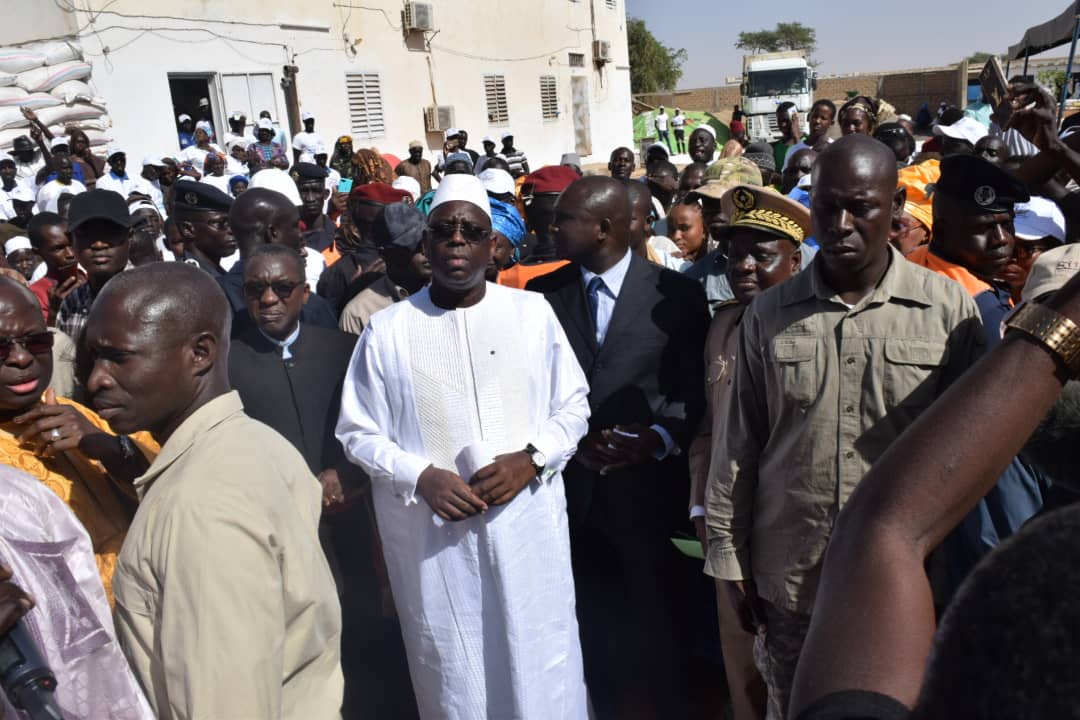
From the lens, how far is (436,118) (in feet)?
63.9

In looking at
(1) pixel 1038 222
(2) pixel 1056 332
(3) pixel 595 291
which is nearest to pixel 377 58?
(3) pixel 595 291

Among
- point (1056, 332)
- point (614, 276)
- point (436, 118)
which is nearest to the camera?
point (1056, 332)

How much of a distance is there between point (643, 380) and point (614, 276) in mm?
490

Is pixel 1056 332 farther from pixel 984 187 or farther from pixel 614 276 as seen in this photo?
pixel 614 276

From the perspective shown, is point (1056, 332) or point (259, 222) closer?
point (1056, 332)

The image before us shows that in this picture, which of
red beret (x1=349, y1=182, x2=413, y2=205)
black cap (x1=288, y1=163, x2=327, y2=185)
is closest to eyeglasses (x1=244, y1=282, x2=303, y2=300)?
red beret (x1=349, y1=182, x2=413, y2=205)

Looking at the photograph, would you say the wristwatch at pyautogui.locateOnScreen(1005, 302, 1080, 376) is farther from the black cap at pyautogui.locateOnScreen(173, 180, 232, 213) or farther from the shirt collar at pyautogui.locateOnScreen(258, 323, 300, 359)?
the black cap at pyautogui.locateOnScreen(173, 180, 232, 213)

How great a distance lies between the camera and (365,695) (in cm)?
364

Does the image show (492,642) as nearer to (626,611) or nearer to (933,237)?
(626,611)

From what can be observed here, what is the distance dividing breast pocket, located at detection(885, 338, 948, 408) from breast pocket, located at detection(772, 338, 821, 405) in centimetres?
18

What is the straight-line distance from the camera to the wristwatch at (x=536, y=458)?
282 cm

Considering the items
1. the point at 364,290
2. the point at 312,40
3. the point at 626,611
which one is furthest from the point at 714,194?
the point at 312,40

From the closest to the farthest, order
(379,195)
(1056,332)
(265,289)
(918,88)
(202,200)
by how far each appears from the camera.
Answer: (1056,332)
(265,289)
(202,200)
(379,195)
(918,88)

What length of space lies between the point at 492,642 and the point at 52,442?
1553 millimetres
